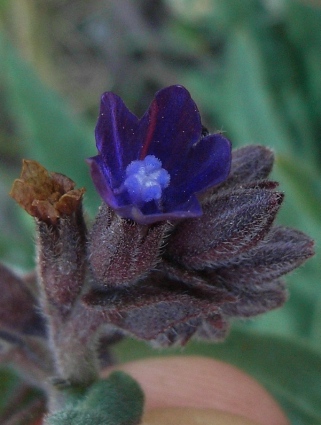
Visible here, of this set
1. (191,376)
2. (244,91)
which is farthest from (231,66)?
(191,376)

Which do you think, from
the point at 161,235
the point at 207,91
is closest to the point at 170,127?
the point at 161,235

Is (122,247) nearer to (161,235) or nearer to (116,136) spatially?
(161,235)

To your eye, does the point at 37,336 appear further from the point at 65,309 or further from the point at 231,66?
the point at 231,66

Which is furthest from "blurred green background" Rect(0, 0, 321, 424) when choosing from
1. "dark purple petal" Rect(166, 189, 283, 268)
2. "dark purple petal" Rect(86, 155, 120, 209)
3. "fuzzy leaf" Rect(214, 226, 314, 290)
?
"dark purple petal" Rect(86, 155, 120, 209)

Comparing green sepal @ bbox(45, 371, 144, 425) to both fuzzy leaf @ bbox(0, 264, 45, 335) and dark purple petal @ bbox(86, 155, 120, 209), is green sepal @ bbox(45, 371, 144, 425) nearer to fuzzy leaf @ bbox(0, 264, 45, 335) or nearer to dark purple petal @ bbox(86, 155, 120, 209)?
fuzzy leaf @ bbox(0, 264, 45, 335)

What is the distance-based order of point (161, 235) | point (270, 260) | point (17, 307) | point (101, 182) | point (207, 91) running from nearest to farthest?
point (101, 182)
point (161, 235)
point (270, 260)
point (17, 307)
point (207, 91)
